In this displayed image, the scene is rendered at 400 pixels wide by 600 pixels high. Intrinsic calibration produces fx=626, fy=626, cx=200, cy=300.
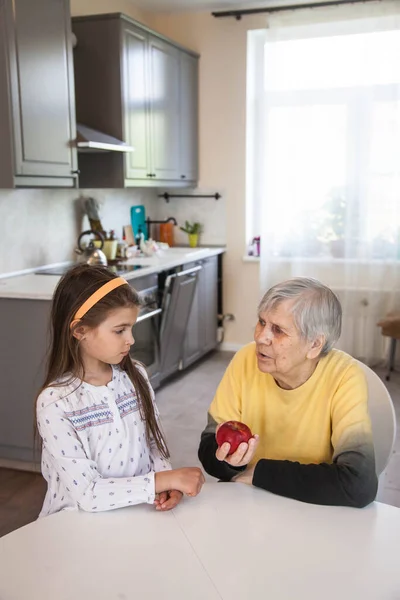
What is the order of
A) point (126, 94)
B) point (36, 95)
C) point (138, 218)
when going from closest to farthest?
1. point (36, 95)
2. point (126, 94)
3. point (138, 218)

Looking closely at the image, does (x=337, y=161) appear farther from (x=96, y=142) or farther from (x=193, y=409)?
(x=193, y=409)

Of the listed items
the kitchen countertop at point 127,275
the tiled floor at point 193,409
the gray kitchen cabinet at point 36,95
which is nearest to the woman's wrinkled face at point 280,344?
the tiled floor at point 193,409

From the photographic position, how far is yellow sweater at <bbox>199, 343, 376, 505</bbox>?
133cm

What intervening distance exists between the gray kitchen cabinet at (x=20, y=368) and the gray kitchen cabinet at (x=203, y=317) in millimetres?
1661

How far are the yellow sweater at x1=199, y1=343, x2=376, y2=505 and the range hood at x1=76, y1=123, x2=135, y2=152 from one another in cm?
212

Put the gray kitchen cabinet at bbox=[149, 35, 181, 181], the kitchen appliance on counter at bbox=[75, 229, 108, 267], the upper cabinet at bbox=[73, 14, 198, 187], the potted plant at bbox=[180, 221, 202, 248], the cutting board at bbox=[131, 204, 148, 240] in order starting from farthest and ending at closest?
1. the potted plant at bbox=[180, 221, 202, 248]
2. the cutting board at bbox=[131, 204, 148, 240]
3. the gray kitchen cabinet at bbox=[149, 35, 181, 181]
4. the upper cabinet at bbox=[73, 14, 198, 187]
5. the kitchen appliance on counter at bbox=[75, 229, 108, 267]

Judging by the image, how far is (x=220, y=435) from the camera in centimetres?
136

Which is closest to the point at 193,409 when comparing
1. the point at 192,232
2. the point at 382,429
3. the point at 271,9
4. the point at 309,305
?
the point at 192,232

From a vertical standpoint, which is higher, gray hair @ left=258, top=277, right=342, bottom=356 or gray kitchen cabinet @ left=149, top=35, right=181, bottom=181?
gray kitchen cabinet @ left=149, top=35, right=181, bottom=181

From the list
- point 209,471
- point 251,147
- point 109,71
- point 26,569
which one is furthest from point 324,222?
point 26,569

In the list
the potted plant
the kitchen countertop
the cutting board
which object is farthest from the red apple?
the potted plant

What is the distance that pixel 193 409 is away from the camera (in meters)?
3.92

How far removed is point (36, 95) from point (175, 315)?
178 centimetres

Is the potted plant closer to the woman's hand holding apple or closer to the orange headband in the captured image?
the orange headband
